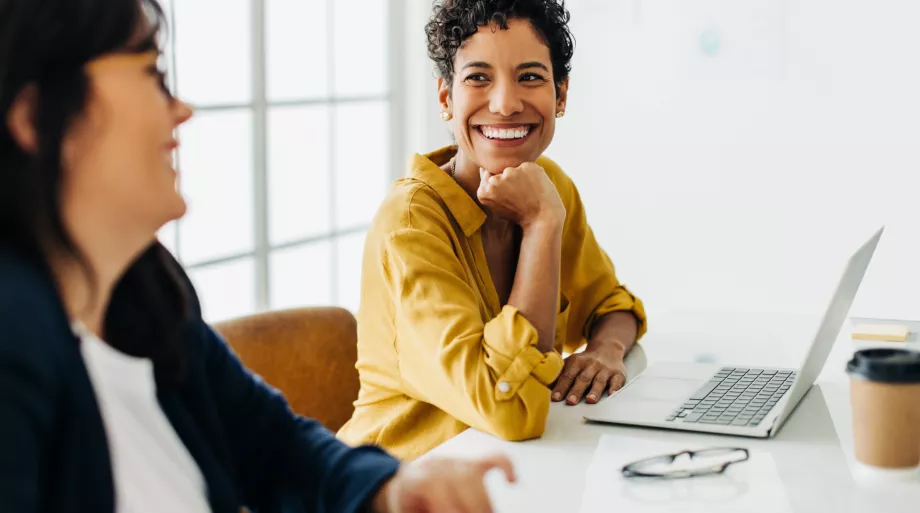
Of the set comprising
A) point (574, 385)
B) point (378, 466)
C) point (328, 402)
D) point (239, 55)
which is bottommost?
point (328, 402)

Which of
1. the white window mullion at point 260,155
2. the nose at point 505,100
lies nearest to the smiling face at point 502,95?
the nose at point 505,100

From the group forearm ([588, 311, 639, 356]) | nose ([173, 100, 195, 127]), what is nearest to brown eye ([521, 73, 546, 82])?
forearm ([588, 311, 639, 356])

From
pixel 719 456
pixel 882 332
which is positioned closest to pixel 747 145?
pixel 882 332

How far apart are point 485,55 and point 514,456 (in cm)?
73

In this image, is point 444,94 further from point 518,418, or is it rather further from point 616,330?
point 518,418

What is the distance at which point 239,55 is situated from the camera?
2.56 m

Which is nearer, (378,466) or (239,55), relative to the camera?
Answer: (378,466)

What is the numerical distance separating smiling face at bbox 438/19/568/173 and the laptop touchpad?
44 cm

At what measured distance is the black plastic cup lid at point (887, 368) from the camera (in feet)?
3.92

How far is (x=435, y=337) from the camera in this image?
1.53 m

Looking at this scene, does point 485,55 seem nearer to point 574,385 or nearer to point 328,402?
point 574,385

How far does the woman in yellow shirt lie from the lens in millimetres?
1494

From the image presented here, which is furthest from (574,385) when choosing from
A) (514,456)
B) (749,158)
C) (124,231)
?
(749,158)

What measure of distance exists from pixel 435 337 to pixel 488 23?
22.5 inches
